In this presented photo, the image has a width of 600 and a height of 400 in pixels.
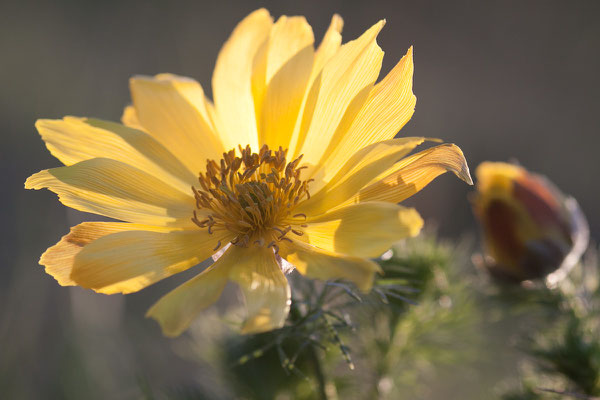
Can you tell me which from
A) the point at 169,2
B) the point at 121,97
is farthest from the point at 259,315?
the point at 169,2

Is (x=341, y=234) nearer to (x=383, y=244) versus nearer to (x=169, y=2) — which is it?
(x=383, y=244)

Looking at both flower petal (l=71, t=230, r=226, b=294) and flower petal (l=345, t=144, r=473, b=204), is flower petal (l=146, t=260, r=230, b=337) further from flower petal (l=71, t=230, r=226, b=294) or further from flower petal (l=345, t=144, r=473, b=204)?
flower petal (l=345, t=144, r=473, b=204)

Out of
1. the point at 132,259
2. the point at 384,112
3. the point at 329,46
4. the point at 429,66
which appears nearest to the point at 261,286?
the point at 132,259

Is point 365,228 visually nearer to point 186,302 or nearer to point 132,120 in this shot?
point 186,302

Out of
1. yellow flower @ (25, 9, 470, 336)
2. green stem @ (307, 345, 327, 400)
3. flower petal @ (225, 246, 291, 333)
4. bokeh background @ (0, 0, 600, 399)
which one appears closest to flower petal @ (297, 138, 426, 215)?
yellow flower @ (25, 9, 470, 336)

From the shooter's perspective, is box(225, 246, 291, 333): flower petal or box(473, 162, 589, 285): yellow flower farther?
box(473, 162, 589, 285): yellow flower
